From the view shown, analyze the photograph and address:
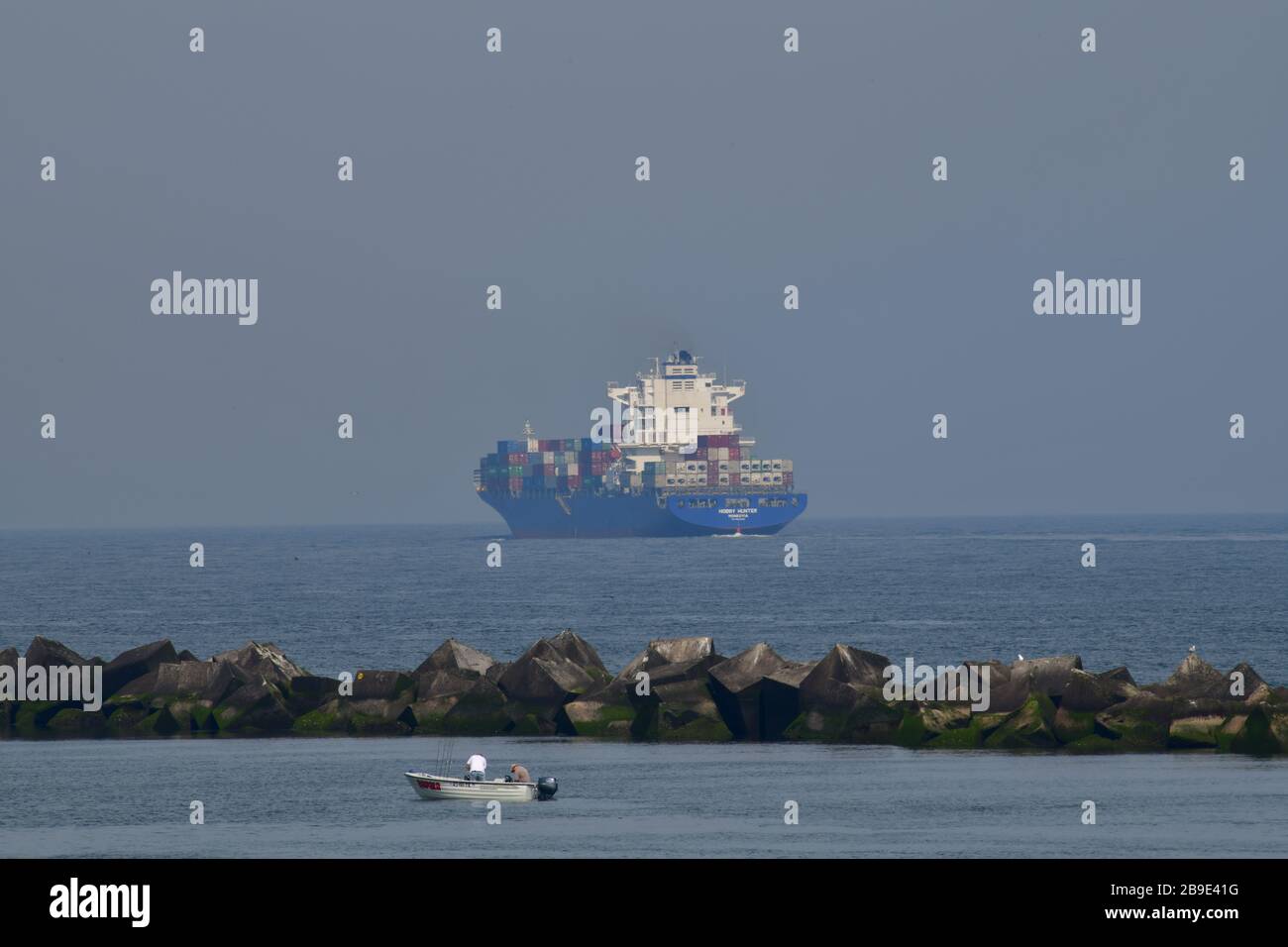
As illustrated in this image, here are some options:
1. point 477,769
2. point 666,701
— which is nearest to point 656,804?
point 477,769

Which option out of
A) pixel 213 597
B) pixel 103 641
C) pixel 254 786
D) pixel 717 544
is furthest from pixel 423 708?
pixel 717 544

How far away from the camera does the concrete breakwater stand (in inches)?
1401

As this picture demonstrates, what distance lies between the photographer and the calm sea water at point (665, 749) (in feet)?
90.1

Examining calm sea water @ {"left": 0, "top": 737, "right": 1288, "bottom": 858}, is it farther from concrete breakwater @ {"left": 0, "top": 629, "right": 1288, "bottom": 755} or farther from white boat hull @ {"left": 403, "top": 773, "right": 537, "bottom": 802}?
concrete breakwater @ {"left": 0, "top": 629, "right": 1288, "bottom": 755}

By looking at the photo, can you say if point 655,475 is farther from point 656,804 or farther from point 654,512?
point 656,804

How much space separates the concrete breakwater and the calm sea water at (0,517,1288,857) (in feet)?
3.08

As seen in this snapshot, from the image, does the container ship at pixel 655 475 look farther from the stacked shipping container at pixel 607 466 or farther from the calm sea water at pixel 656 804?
the calm sea water at pixel 656 804

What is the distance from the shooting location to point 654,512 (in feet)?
547

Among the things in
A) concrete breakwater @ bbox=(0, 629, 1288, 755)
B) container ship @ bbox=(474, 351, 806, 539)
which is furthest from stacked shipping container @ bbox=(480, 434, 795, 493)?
concrete breakwater @ bbox=(0, 629, 1288, 755)

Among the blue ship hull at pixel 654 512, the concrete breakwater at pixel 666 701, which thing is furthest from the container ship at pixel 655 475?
the concrete breakwater at pixel 666 701
